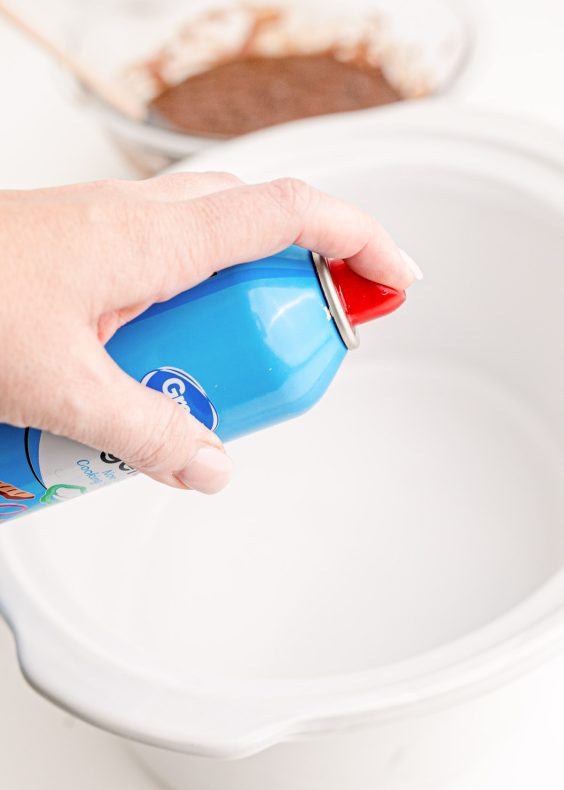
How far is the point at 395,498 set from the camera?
92 cm

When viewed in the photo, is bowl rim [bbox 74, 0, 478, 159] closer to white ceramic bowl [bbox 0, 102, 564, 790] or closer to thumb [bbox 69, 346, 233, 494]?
white ceramic bowl [bbox 0, 102, 564, 790]

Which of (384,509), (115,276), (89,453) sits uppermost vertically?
(115,276)

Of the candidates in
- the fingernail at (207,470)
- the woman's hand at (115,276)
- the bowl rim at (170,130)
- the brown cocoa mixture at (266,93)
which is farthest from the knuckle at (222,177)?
the brown cocoa mixture at (266,93)

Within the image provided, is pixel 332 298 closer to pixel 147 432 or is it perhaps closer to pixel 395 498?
pixel 147 432

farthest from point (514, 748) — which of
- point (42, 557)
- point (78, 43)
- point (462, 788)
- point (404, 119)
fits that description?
point (78, 43)

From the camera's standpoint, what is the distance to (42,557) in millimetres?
683

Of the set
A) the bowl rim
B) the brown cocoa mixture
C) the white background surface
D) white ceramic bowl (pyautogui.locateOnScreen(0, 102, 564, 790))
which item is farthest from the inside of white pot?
the brown cocoa mixture

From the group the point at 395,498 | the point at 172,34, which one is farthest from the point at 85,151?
the point at 395,498

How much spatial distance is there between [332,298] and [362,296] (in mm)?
24

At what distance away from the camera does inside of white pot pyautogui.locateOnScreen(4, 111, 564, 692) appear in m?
0.83

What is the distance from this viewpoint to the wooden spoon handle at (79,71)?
104 centimetres

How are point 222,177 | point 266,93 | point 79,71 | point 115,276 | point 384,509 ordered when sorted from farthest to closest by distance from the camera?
point 266,93, point 79,71, point 384,509, point 222,177, point 115,276

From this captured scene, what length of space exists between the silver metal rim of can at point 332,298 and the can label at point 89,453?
0.09 metres

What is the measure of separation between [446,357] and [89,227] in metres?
0.59
